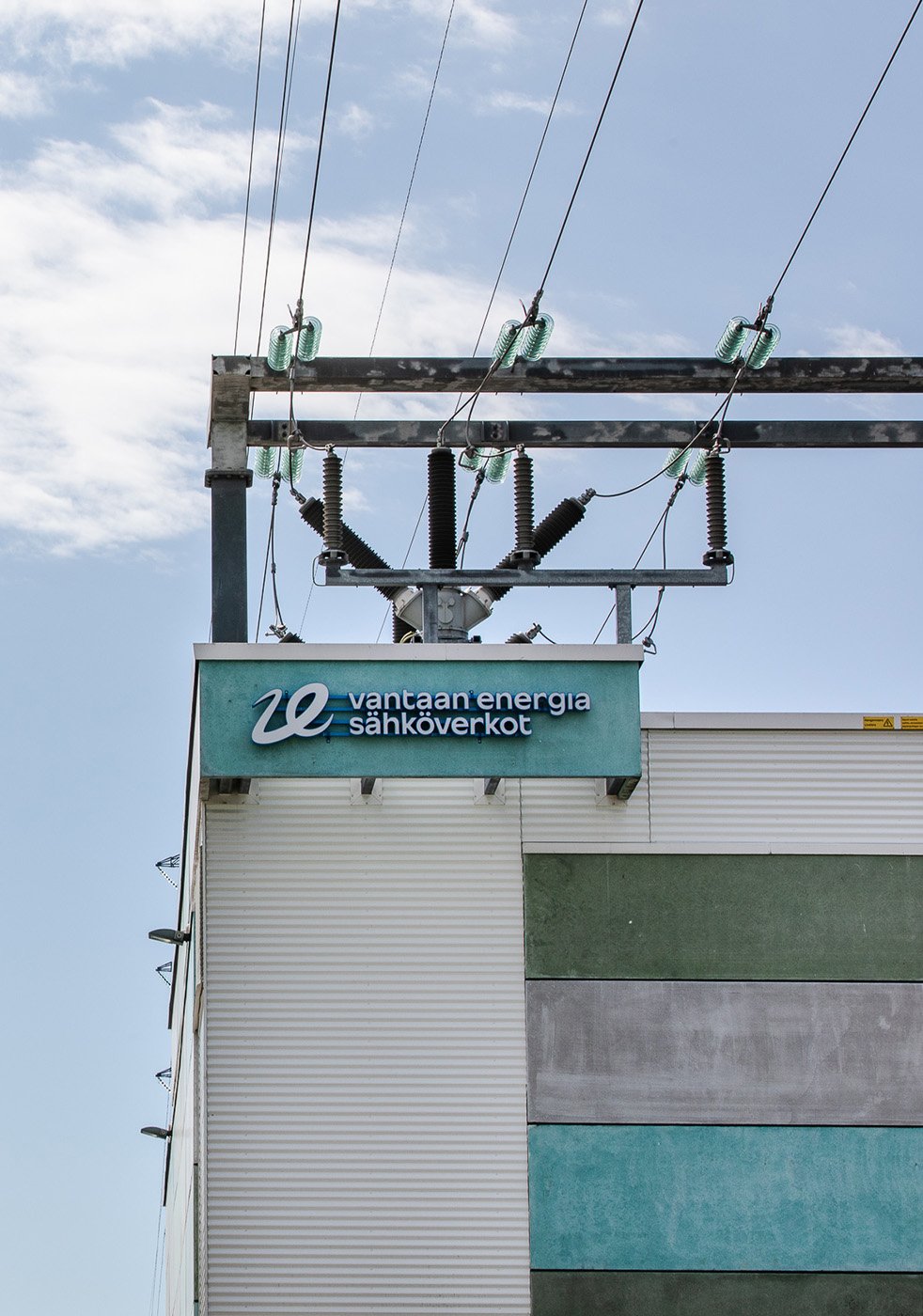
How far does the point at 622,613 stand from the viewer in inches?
969

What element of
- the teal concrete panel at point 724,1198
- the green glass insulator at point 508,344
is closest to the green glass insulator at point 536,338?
the green glass insulator at point 508,344

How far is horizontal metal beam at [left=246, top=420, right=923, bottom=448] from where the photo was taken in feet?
84.0

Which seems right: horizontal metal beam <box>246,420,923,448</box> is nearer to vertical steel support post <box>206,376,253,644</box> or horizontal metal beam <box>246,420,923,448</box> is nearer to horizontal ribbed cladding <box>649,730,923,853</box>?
vertical steel support post <box>206,376,253,644</box>

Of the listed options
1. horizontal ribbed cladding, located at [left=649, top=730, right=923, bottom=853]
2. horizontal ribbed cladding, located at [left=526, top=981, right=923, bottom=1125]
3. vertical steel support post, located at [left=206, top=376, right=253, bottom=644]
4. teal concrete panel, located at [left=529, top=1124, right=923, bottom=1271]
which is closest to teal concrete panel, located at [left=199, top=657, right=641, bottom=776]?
horizontal ribbed cladding, located at [left=649, top=730, right=923, bottom=853]

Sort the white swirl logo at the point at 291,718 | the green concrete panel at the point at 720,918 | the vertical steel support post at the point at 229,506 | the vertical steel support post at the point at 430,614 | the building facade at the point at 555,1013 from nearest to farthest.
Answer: the building facade at the point at 555,1013, the white swirl logo at the point at 291,718, the green concrete panel at the point at 720,918, the vertical steel support post at the point at 430,614, the vertical steel support post at the point at 229,506

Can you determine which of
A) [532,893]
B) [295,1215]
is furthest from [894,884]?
[295,1215]

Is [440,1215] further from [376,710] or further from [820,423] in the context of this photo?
[820,423]

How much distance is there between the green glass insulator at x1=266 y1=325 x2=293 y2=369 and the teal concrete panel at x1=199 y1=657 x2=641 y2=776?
12.4ft

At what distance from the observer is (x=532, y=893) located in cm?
2373

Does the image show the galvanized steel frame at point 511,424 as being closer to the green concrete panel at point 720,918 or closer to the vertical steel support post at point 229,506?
the vertical steel support post at point 229,506

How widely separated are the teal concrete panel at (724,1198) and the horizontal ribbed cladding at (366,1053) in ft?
1.57

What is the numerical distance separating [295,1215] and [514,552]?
7481mm

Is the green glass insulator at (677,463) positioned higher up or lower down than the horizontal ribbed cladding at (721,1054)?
higher up

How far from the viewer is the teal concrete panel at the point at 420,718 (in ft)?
75.8
